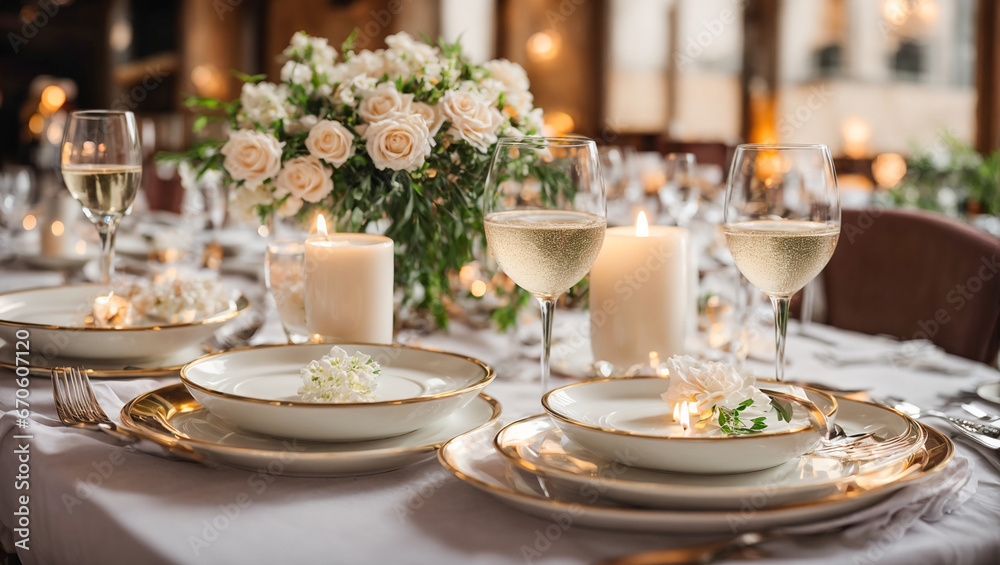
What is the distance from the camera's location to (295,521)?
635mm

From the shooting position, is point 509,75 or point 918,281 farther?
point 918,281

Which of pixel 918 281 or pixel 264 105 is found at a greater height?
pixel 264 105

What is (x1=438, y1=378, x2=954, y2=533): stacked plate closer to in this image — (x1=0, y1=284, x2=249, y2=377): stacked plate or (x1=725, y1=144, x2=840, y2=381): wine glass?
(x1=725, y1=144, x2=840, y2=381): wine glass

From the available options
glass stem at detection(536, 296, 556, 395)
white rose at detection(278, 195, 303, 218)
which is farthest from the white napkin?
white rose at detection(278, 195, 303, 218)

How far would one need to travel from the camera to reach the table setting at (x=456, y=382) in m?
0.62

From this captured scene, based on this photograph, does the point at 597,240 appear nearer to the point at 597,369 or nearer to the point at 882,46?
the point at 597,369

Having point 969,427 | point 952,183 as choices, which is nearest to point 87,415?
point 969,427

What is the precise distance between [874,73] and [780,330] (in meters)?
9.99

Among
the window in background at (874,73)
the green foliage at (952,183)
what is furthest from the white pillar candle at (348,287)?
the window in background at (874,73)

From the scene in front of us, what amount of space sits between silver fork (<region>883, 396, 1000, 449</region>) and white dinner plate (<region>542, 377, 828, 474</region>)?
0.22m

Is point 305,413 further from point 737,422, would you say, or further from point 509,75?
point 509,75

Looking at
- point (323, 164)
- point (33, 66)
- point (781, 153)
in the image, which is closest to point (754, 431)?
point (781, 153)

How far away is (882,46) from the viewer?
9625 millimetres

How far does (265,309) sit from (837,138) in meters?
9.82
